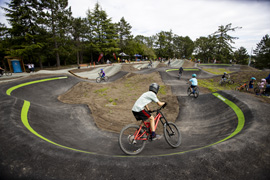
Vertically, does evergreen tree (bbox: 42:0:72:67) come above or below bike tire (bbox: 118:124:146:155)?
above

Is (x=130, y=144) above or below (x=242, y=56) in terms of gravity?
below

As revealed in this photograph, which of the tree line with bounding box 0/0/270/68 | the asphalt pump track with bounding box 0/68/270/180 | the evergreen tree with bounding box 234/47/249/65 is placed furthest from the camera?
the evergreen tree with bounding box 234/47/249/65

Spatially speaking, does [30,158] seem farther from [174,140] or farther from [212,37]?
[212,37]

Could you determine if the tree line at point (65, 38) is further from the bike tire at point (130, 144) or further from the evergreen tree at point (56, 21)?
the bike tire at point (130, 144)

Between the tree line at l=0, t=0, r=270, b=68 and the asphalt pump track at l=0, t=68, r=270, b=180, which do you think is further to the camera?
the tree line at l=0, t=0, r=270, b=68

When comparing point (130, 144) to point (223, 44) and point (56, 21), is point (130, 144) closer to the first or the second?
point (56, 21)

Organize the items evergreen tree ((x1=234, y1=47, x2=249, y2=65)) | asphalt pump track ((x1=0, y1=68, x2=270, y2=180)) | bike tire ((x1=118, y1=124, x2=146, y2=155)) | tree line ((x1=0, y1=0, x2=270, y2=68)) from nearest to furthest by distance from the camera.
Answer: asphalt pump track ((x1=0, y1=68, x2=270, y2=180)) → bike tire ((x1=118, y1=124, x2=146, y2=155)) → tree line ((x1=0, y1=0, x2=270, y2=68)) → evergreen tree ((x1=234, y1=47, x2=249, y2=65))

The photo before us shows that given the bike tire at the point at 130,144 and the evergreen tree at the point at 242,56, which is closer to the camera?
the bike tire at the point at 130,144

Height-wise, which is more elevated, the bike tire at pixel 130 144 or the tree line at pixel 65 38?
the tree line at pixel 65 38

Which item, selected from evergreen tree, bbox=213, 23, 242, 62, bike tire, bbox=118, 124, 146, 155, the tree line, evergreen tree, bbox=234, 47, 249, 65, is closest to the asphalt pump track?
bike tire, bbox=118, 124, 146, 155

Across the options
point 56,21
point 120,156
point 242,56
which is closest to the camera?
point 120,156

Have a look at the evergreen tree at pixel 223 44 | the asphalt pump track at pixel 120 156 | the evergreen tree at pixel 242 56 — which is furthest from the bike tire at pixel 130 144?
the evergreen tree at pixel 242 56

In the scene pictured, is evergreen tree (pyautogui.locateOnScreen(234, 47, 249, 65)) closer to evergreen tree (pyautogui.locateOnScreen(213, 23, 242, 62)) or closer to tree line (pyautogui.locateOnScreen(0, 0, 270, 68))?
tree line (pyautogui.locateOnScreen(0, 0, 270, 68))

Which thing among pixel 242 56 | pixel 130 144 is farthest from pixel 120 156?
pixel 242 56
